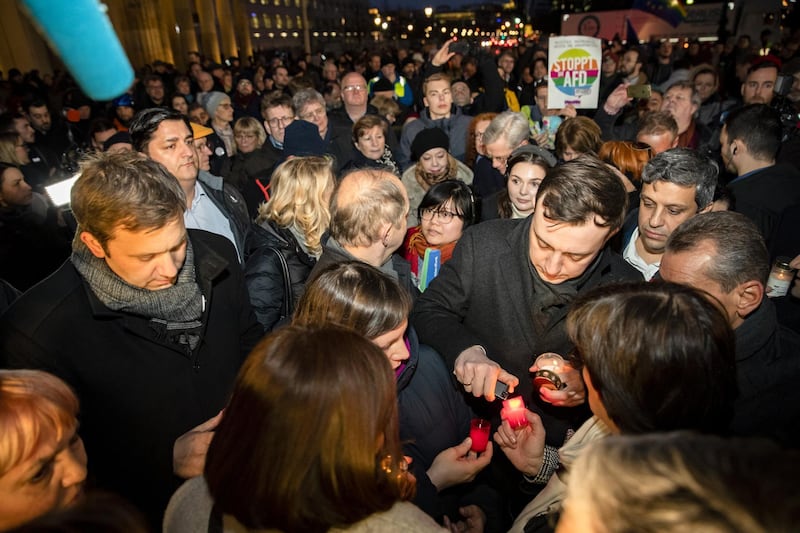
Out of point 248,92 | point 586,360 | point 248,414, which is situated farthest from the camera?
point 248,92

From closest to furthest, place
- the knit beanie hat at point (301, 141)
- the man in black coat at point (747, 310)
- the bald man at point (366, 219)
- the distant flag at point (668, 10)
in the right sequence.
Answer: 1. the man in black coat at point (747, 310)
2. the bald man at point (366, 219)
3. the knit beanie hat at point (301, 141)
4. the distant flag at point (668, 10)

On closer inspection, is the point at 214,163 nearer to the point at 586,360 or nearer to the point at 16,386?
the point at 16,386

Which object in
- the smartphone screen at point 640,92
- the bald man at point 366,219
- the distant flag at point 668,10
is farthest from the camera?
the distant flag at point 668,10

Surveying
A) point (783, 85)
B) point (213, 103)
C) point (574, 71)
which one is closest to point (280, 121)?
point (213, 103)

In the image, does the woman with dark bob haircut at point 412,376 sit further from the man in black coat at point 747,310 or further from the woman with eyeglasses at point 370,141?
the woman with eyeglasses at point 370,141

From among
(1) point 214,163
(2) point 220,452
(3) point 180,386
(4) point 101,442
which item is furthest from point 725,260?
(1) point 214,163

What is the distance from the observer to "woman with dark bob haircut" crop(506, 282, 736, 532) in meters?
1.37

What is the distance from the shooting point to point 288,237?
10.3ft

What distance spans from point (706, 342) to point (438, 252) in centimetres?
234

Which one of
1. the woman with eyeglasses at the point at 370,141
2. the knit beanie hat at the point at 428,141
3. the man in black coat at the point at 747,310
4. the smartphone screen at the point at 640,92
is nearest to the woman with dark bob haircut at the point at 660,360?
the man in black coat at the point at 747,310

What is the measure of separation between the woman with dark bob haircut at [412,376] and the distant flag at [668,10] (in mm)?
24618

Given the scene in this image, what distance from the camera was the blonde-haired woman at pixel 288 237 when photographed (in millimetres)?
2975

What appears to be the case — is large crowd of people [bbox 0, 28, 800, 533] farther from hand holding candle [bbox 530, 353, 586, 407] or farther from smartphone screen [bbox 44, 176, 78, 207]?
smartphone screen [bbox 44, 176, 78, 207]

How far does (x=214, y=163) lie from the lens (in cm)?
666
